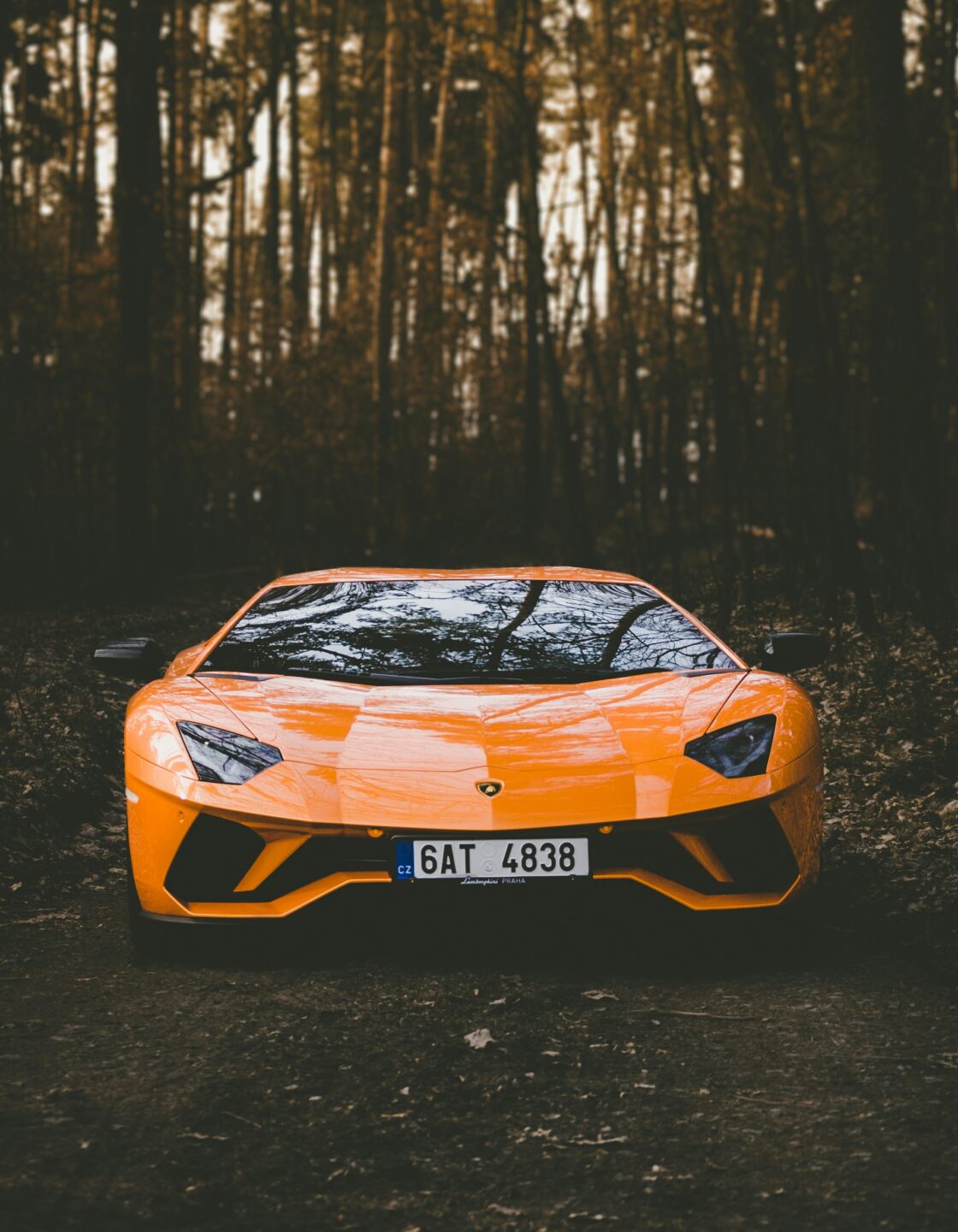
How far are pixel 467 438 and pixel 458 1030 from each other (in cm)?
2522

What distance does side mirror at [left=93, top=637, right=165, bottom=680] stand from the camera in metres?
5.16

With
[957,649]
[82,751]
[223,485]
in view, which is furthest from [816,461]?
[223,485]

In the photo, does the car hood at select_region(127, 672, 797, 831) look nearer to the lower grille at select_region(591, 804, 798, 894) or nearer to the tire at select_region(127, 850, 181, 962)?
the lower grille at select_region(591, 804, 798, 894)

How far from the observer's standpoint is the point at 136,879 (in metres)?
4.19

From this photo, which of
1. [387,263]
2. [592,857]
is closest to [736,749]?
[592,857]

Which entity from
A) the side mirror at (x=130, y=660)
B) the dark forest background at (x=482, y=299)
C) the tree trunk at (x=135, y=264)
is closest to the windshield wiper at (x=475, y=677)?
the side mirror at (x=130, y=660)

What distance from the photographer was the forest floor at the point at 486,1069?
8.41 feet

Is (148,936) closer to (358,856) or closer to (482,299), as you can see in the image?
(358,856)

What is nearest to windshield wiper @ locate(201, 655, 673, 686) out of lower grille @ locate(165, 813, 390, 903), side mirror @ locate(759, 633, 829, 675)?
side mirror @ locate(759, 633, 829, 675)

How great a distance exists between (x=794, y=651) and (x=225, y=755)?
210 cm

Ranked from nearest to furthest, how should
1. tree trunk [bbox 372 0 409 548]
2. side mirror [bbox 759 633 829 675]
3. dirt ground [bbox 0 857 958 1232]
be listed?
dirt ground [bbox 0 857 958 1232] → side mirror [bbox 759 633 829 675] → tree trunk [bbox 372 0 409 548]

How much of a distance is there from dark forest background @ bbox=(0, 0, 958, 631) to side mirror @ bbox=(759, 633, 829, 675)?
17.8ft

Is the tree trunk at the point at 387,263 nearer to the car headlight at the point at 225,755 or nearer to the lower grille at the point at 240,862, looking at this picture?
the car headlight at the point at 225,755

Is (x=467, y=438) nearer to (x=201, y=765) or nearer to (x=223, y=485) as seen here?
(x=223, y=485)
